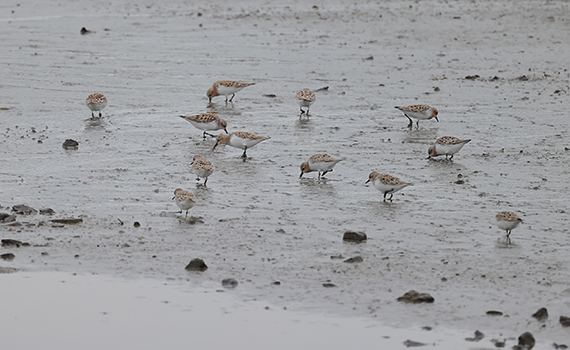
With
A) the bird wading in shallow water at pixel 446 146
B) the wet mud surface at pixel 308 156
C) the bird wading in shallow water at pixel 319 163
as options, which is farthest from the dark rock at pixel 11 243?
the bird wading in shallow water at pixel 446 146

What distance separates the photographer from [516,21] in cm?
2942

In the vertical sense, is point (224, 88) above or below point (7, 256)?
above

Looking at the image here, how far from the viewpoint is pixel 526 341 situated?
863cm

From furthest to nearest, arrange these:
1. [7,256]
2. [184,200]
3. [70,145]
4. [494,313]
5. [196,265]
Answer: [70,145], [184,200], [7,256], [196,265], [494,313]

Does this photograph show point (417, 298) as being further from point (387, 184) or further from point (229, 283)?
point (387, 184)

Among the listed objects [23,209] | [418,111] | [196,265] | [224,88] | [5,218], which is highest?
[224,88]

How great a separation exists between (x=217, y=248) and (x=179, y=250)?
0.45 meters

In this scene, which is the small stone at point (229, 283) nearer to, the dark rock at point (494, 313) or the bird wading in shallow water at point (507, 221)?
the dark rock at point (494, 313)

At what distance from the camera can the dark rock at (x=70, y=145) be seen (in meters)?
15.8

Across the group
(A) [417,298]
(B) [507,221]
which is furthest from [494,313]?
(B) [507,221]

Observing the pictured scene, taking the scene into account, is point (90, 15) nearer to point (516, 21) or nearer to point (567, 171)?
point (516, 21)

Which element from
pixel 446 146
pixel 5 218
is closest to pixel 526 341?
pixel 5 218

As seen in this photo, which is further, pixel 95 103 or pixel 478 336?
pixel 95 103

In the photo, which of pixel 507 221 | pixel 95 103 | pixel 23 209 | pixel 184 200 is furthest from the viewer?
pixel 95 103
